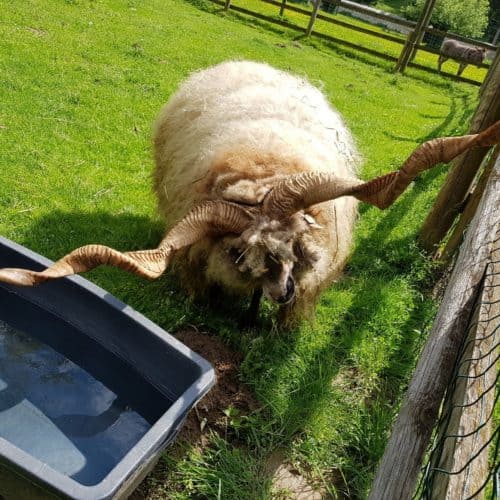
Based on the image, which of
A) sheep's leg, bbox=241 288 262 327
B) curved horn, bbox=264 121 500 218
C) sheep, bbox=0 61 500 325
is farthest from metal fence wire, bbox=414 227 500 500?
sheep's leg, bbox=241 288 262 327

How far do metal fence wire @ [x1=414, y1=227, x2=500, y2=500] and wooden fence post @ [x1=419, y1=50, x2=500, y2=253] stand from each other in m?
2.83

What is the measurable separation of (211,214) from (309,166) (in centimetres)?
79

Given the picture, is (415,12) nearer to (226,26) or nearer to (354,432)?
(226,26)

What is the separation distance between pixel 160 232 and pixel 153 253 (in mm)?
2333

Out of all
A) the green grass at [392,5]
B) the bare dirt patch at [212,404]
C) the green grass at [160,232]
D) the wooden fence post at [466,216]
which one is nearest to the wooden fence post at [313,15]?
the green grass at [160,232]

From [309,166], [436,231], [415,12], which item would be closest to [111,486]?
[309,166]

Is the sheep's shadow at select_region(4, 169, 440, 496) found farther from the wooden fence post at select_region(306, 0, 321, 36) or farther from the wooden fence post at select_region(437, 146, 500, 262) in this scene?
the wooden fence post at select_region(306, 0, 321, 36)

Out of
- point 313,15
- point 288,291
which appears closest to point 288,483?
point 288,291

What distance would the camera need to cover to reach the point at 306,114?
13.9ft

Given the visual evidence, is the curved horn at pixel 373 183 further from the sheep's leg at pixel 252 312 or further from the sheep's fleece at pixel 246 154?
the sheep's leg at pixel 252 312

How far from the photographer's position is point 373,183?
2.84 metres

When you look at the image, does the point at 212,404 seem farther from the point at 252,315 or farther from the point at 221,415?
the point at 252,315

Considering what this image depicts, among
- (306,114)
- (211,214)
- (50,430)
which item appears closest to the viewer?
(50,430)

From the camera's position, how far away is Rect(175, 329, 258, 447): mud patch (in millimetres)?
3311
